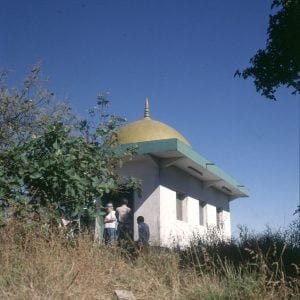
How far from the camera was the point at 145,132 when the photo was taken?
15.3 m

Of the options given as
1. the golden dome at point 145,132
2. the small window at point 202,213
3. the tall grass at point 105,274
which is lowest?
the tall grass at point 105,274

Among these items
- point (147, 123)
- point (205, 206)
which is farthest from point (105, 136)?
point (205, 206)

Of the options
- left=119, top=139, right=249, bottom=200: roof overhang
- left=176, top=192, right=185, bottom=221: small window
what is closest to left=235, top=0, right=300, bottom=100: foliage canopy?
left=119, top=139, right=249, bottom=200: roof overhang

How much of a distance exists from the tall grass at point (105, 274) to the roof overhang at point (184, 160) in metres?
3.89

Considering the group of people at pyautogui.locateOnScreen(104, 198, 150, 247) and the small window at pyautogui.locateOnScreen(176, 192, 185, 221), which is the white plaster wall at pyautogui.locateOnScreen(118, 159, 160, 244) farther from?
the small window at pyautogui.locateOnScreen(176, 192, 185, 221)

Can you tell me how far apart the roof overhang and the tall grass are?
389cm

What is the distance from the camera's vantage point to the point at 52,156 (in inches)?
294

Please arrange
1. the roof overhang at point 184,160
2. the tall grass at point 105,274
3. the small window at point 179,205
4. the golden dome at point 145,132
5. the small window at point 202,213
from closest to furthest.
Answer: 1. the tall grass at point 105,274
2. the roof overhang at point 184,160
3. the golden dome at point 145,132
4. the small window at point 179,205
5. the small window at point 202,213

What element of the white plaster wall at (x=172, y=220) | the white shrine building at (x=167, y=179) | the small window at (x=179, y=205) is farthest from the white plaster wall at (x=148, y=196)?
the small window at (x=179, y=205)

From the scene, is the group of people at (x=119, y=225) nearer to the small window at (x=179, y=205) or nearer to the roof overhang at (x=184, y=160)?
the roof overhang at (x=184, y=160)

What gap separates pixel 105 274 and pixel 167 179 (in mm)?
8394

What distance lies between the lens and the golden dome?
15016 mm

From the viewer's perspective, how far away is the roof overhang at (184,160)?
13445 mm

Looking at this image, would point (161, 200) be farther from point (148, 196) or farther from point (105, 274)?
point (105, 274)
